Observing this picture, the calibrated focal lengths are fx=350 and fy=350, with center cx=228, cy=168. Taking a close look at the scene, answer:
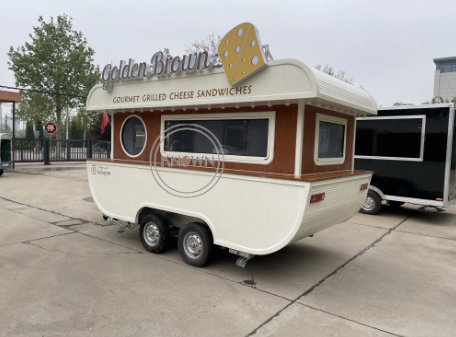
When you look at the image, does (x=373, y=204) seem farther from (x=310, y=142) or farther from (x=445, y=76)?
(x=445, y=76)

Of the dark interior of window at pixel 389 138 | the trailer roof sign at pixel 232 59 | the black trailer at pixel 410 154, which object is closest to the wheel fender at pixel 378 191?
the black trailer at pixel 410 154

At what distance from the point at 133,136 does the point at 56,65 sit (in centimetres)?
1928

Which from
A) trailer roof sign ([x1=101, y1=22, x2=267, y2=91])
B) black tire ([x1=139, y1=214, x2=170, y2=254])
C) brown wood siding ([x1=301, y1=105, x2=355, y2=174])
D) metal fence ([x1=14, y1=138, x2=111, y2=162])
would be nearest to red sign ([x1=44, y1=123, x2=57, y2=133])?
metal fence ([x1=14, y1=138, x2=111, y2=162])

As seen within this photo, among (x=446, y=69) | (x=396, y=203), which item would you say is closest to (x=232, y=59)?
(x=396, y=203)

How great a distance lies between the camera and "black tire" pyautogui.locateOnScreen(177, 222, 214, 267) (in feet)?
16.0

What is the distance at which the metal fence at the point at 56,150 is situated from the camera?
20625mm

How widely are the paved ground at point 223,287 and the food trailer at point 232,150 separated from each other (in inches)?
21.6

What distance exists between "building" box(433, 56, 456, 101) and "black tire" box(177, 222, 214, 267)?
93016mm

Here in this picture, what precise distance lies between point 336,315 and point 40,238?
523 cm

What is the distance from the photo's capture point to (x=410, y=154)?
8.47m

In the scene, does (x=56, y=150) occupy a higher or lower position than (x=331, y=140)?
lower

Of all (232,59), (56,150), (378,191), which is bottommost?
(378,191)

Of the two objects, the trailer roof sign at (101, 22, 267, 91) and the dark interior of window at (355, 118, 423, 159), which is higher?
the trailer roof sign at (101, 22, 267, 91)

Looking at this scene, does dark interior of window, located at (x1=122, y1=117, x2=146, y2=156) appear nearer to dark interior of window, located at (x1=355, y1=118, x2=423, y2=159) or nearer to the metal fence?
dark interior of window, located at (x1=355, y1=118, x2=423, y2=159)
